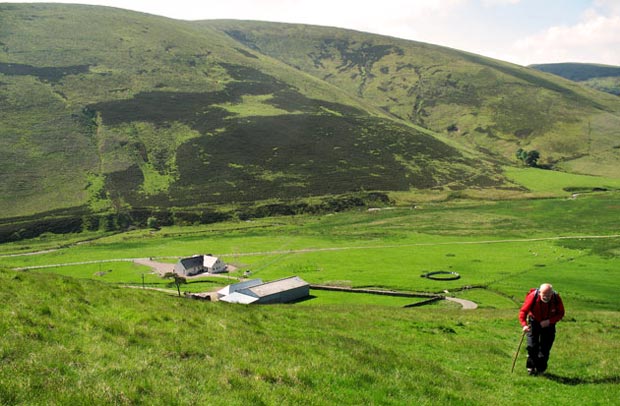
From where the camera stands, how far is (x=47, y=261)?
10888 cm

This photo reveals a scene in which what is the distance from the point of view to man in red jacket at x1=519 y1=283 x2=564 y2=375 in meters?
16.2

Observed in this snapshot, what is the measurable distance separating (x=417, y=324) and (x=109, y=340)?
63.1ft

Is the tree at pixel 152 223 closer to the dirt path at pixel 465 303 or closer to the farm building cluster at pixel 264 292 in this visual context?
the farm building cluster at pixel 264 292

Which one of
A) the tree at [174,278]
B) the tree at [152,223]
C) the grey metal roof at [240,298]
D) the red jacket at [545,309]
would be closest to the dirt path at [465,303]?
the grey metal roof at [240,298]

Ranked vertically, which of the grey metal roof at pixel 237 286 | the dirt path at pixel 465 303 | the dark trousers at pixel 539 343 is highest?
the dark trousers at pixel 539 343

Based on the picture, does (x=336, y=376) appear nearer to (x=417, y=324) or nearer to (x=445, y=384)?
(x=445, y=384)

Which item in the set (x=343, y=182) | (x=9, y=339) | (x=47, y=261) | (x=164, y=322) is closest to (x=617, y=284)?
(x=164, y=322)

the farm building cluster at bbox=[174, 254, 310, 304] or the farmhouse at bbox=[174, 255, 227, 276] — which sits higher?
the farm building cluster at bbox=[174, 254, 310, 304]

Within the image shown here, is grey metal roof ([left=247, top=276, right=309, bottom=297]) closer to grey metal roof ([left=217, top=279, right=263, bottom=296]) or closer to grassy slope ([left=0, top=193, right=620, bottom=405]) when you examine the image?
grey metal roof ([left=217, top=279, right=263, bottom=296])

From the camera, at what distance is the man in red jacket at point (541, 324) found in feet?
53.3

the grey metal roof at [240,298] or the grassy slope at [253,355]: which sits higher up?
the grassy slope at [253,355]

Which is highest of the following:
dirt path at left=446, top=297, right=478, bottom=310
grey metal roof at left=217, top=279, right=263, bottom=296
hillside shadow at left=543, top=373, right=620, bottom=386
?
hillside shadow at left=543, top=373, right=620, bottom=386

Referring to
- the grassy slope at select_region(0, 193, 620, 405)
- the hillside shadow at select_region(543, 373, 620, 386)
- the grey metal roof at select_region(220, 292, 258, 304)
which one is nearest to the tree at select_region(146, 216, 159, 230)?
the grey metal roof at select_region(220, 292, 258, 304)

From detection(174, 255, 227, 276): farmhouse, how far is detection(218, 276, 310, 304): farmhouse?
22813 mm
